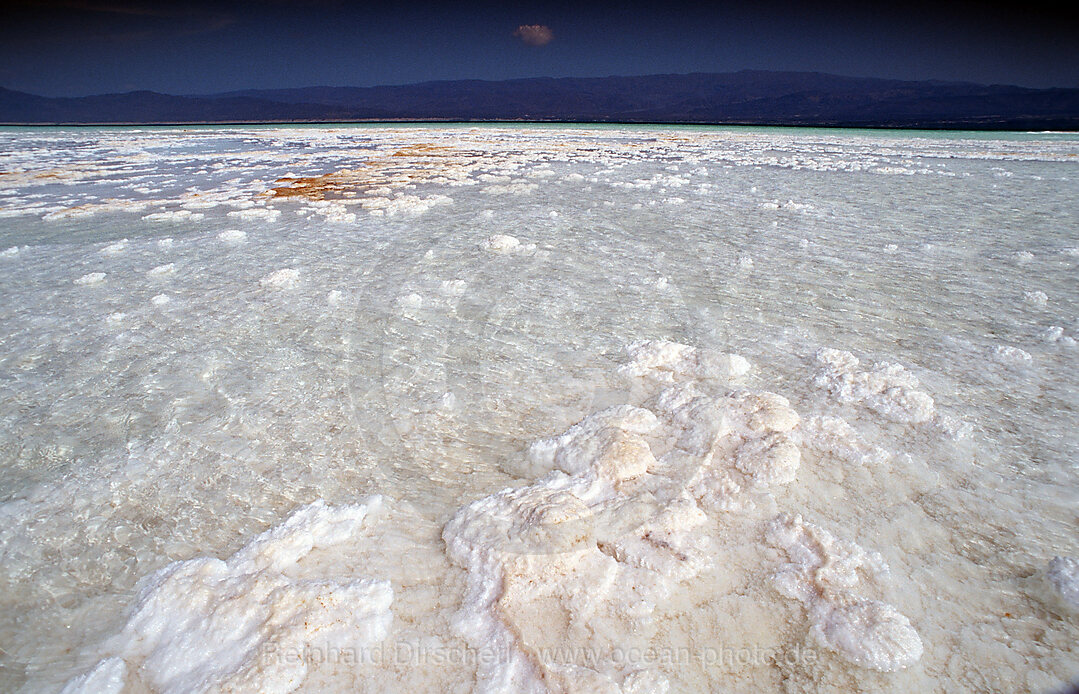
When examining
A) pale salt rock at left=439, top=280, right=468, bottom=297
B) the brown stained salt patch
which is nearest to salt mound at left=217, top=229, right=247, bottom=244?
the brown stained salt patch

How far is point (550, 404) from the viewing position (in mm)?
2148

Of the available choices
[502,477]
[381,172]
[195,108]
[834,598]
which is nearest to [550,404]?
[502,477]

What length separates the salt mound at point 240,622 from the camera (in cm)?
113

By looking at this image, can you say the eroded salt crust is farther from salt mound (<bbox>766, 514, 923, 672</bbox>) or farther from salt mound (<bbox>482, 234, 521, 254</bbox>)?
salt mound (<bbox>482, 234, 521, 254</bbox>)

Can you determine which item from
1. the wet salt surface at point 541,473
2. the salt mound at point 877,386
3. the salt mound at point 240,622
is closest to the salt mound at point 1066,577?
the wet salt surface at point 541,473

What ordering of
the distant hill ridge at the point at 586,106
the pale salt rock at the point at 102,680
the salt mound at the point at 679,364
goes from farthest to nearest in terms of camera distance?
the distant hill ridge at the point at 586,106 → the salt mound at the point at 679,364 → the pale salt rock at the point at 102,680

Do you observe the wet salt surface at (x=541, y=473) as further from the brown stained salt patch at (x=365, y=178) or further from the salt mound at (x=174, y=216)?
the brown stained salt patch at (x=365, y=178)

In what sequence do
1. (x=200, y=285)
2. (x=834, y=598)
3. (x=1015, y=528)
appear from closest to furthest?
(x=834, y=598) → (x=1015, y=528) → (x=200, y=285)

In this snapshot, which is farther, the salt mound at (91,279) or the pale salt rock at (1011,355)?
the salt mound at (91,279)

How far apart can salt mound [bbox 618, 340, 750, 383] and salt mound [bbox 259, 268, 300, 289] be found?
2.45 m

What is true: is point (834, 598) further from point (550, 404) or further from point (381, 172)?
point (381, 172)

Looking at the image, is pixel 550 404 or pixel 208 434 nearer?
pixel 208 434

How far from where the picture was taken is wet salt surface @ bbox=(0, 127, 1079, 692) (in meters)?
1.19

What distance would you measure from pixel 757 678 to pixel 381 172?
10.2 m
